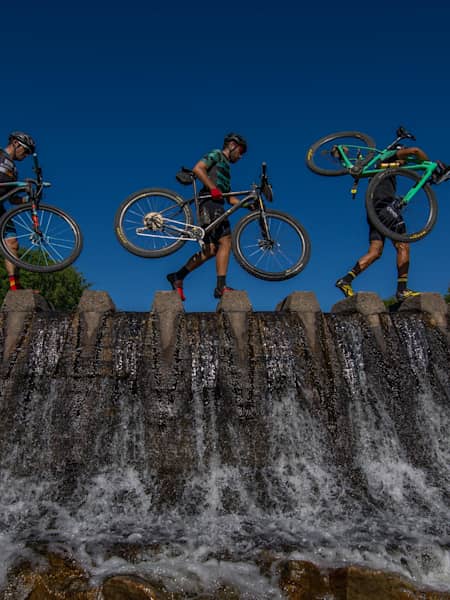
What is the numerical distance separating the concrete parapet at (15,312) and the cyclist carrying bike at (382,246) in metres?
5.34

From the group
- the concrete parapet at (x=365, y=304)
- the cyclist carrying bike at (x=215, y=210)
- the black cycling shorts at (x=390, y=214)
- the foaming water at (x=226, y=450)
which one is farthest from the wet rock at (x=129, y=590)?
the black cycling shorts at (x=390, y=214)

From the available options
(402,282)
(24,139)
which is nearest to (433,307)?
(402,282)

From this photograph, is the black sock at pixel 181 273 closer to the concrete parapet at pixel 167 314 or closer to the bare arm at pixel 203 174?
the concrete parapet at pixel 167 314

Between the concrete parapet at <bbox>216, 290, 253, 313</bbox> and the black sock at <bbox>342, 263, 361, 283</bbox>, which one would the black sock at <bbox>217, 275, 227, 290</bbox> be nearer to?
the concrete parapet at <bbox>216, 290, 253, 313</bbox>

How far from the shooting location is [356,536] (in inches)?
205

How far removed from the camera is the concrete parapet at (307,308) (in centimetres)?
785

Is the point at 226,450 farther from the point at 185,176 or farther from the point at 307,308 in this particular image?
the point at 185,176

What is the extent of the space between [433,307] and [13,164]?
7594 millimetres

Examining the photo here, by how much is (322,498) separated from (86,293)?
4655mm

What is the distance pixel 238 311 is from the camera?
790cm

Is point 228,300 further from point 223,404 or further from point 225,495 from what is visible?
point 225,495

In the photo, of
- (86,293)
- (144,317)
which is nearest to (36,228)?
(86,293)

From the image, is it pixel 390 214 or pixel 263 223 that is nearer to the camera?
pixel 263 223

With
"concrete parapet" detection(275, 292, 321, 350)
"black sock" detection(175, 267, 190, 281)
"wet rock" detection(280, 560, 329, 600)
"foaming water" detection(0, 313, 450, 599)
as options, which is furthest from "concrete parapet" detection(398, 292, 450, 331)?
"wet rock" detection(280, 560, 329, 600)
